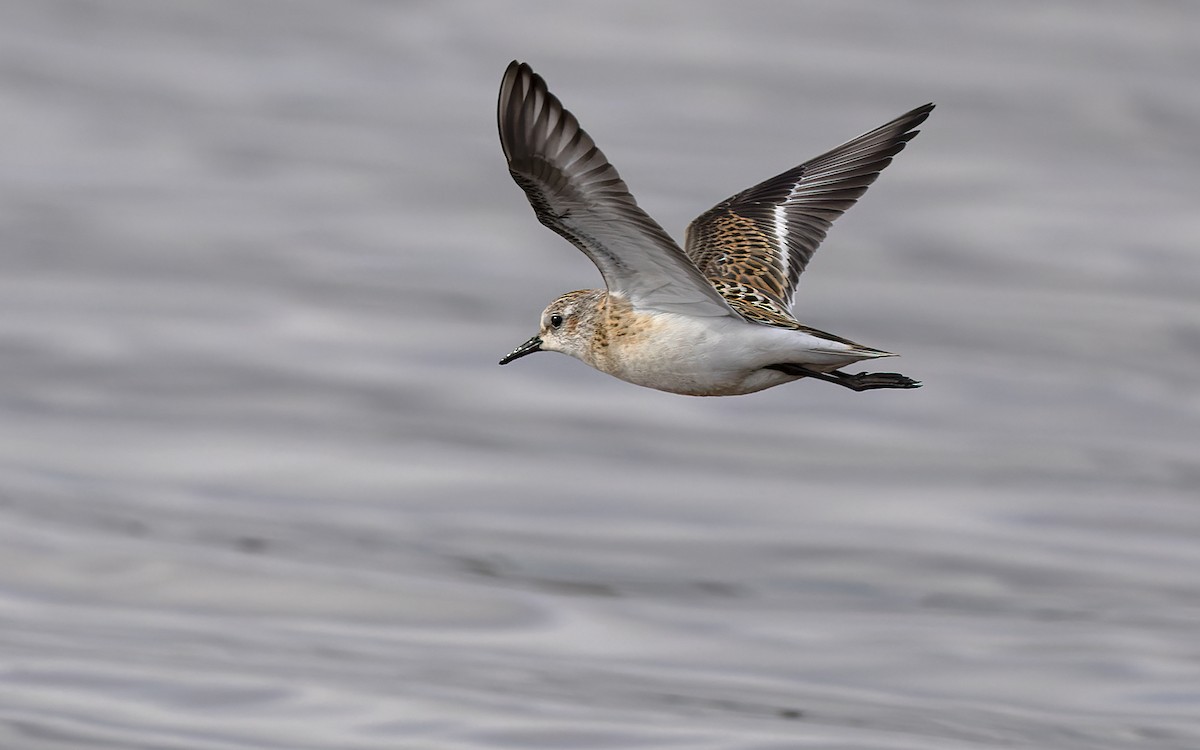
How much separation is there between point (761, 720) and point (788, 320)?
54.1 ft

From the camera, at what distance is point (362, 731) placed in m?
25.5

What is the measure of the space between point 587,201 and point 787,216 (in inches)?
142

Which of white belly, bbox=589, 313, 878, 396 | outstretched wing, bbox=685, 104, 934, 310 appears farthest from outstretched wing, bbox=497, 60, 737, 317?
outstretched wing, bbox=685, 104, 934, 310

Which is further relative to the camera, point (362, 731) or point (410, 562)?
point (410, 562)

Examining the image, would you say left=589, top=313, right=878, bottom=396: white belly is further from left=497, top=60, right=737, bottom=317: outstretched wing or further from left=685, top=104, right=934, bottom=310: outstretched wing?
left=685, top=104, right=934, bottom=310: outstretched wing

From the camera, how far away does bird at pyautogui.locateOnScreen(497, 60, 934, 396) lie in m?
9.34

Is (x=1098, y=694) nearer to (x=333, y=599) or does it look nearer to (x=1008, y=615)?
(x=1008, y=615)

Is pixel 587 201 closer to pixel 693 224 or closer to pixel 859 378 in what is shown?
pixel 859 378

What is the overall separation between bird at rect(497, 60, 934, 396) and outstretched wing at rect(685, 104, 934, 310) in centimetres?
3

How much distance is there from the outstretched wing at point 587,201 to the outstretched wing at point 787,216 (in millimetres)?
1710

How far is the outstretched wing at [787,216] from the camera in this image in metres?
12.2

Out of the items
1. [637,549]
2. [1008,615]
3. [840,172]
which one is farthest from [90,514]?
[840,172]

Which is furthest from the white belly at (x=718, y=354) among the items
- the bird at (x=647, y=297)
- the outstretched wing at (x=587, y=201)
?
the outstretched wing at (x=587, y=201)

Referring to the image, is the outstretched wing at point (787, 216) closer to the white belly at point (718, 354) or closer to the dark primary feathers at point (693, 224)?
the dark primary feathers at point (693, 224)
